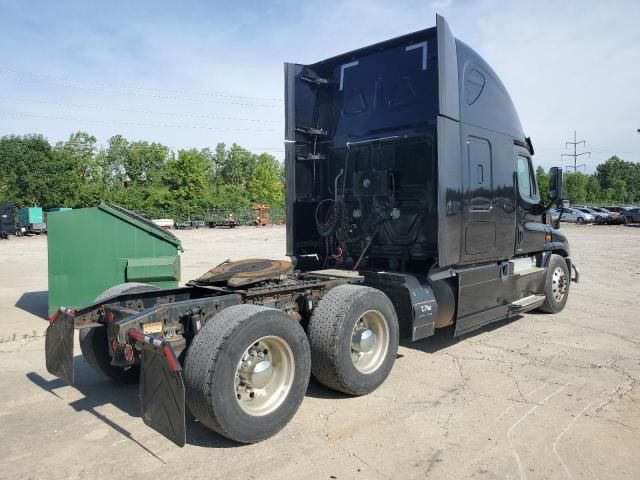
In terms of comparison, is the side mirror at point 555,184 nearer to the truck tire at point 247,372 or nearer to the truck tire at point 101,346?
the truck tire at point 247,372

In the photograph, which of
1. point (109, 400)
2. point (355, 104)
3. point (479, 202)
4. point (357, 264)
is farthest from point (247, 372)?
point (355, 104)

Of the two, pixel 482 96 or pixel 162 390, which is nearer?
pixel 162 390

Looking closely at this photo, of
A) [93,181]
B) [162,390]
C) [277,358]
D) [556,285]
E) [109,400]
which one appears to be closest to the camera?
[162,390]

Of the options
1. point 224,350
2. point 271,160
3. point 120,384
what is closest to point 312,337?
point 224,350

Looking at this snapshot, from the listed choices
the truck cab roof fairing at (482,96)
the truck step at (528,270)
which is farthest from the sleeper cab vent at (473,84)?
the truck step at (528,270)

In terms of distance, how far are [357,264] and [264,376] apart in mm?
2543

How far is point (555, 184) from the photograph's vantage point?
7.34 metres

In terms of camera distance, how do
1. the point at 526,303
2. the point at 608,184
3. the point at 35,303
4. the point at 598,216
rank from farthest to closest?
the point at 608,184, the point at 598,216, the point at 35,303, the point at 526,303

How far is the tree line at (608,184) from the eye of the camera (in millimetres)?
81500

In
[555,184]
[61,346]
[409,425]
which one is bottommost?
[409,425]

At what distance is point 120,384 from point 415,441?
2977mm

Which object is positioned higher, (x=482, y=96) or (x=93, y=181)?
(x=93, y=181)

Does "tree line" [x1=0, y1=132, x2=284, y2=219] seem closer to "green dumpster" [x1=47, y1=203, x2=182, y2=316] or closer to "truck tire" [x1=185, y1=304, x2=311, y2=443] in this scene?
"green dumpster" [x1=47, y1=203, x2=182, y2=316]

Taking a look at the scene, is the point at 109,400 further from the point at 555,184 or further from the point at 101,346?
the point at 555,184
